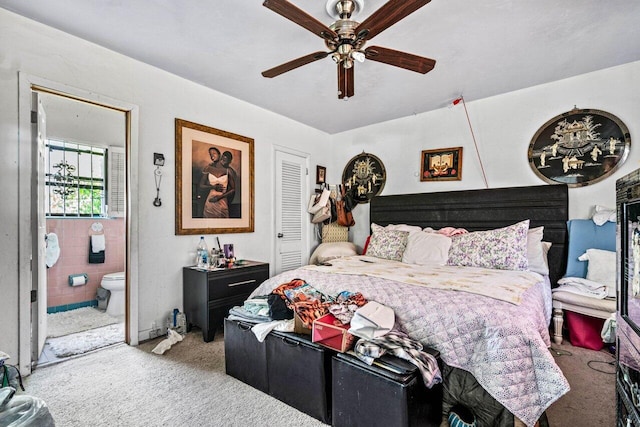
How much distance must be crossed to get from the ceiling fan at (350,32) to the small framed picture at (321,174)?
2.44m

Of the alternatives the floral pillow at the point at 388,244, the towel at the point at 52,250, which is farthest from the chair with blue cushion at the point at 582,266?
the towel at the point at 52,250

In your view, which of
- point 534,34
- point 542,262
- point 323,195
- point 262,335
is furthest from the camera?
point 323,195

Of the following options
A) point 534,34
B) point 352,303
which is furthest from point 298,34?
point 352,303

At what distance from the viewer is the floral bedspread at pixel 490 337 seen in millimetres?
1425

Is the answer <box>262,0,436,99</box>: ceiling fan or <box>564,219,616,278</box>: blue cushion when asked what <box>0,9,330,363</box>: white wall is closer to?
<box>262,0,436,99</box>: ceiling fan

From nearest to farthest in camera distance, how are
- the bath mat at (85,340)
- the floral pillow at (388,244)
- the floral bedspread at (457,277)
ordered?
the floral bedspread at (457,277) < the bath mat at (85,340) < the floral pillow at (388,244)

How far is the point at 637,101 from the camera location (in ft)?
9.16

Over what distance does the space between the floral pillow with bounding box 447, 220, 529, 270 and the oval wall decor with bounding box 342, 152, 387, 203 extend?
163 centimetres

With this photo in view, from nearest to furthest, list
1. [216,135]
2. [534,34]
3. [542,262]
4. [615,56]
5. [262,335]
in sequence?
[262,335]
[534,34]
[615,56]
[542,262]
[216,135]

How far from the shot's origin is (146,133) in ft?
9.32

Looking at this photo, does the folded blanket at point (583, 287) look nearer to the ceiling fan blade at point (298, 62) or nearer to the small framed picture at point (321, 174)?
the ceiling fan blade at point (298, 62)

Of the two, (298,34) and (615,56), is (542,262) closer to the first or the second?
(615,56)

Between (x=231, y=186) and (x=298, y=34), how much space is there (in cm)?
180

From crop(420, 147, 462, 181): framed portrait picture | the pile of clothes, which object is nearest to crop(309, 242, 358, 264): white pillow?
crop(420, 147, 462, 181): framed portrait picture
